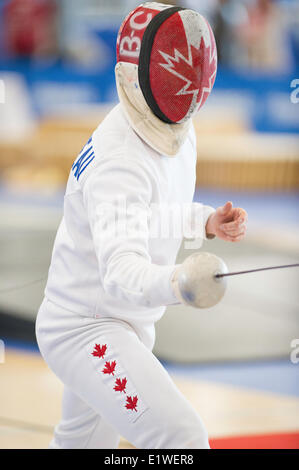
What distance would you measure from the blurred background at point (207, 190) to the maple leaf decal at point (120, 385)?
751 millimetres

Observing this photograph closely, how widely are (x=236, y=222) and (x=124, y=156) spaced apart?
35 cm

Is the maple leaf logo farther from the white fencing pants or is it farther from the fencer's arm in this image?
the white fencing pants

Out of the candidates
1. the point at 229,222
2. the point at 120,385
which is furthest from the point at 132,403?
the point at 229,222

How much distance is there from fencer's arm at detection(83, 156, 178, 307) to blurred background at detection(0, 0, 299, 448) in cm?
75

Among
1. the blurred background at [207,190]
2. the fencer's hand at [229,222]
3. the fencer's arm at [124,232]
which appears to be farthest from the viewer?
the blurred background at [207,190]

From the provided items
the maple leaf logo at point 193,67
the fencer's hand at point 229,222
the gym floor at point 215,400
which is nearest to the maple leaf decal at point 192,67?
the maple leaf logo at point 193,67

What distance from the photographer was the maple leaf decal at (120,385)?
58.5 inches

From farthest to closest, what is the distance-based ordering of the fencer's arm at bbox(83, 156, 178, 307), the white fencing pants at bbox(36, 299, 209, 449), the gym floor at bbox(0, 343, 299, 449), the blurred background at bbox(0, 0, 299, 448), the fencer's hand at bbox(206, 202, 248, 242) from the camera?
the blurred background at bbox(0, 0, 299, 448) → the gym floor at bbox(0, 343, 299, 449) → the fencer's hand at bbox(206, 202, 248, 242) → the white fencing pants at bbox(36, 299, 209, 449) → the fencer's arm at bbox(83, 156, 178, 307)

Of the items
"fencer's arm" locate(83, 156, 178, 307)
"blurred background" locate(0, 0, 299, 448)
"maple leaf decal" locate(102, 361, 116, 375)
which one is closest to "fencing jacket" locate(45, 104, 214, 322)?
"fencer's arm" locate(83, 156, 178, 307)

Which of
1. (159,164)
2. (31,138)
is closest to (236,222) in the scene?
(159,164)

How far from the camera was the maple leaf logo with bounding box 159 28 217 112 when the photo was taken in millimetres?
1460

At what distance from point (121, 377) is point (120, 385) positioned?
0.02 m

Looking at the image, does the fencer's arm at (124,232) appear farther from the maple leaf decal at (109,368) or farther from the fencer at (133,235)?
the maple leaf decal at (109,368)

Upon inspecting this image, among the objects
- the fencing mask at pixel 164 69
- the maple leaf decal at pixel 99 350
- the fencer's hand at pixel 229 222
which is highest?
the fencing mask at pixel 164 69
